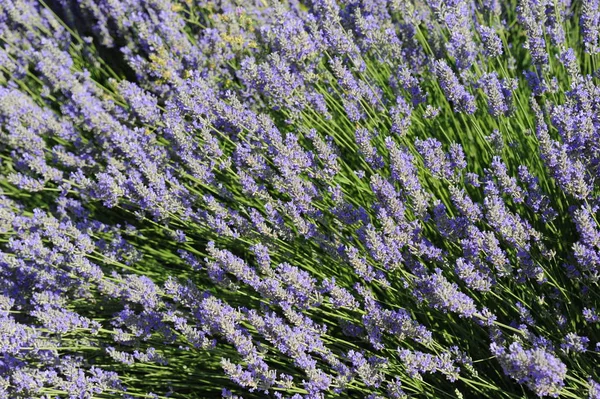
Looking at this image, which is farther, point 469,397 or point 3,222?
point 3,222

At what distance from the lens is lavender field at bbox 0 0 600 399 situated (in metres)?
1.99

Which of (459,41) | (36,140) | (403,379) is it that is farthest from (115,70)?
(403,379)

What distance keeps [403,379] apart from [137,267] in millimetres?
1361

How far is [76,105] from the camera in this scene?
10.6 ft

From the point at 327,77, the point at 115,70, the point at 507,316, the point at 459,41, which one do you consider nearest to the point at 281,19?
the point at 327,77

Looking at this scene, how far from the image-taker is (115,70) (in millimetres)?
4441

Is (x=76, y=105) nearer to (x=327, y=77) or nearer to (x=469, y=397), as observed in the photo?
(x=327, y=77)

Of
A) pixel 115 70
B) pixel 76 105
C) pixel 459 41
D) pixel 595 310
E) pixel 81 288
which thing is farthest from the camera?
pixel 115 70

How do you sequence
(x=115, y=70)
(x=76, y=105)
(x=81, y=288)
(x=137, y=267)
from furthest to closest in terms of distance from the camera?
(x=115, y=70), (x=76, y=105), (x=137, y=267), (x=81, y=288)

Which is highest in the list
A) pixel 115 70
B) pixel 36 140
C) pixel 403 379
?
pixel 115 70

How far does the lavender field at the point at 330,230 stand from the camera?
1.99 m

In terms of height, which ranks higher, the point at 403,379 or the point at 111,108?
the point at 111,108

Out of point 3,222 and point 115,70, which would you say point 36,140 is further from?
point 115,70

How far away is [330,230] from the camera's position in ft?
8.12
